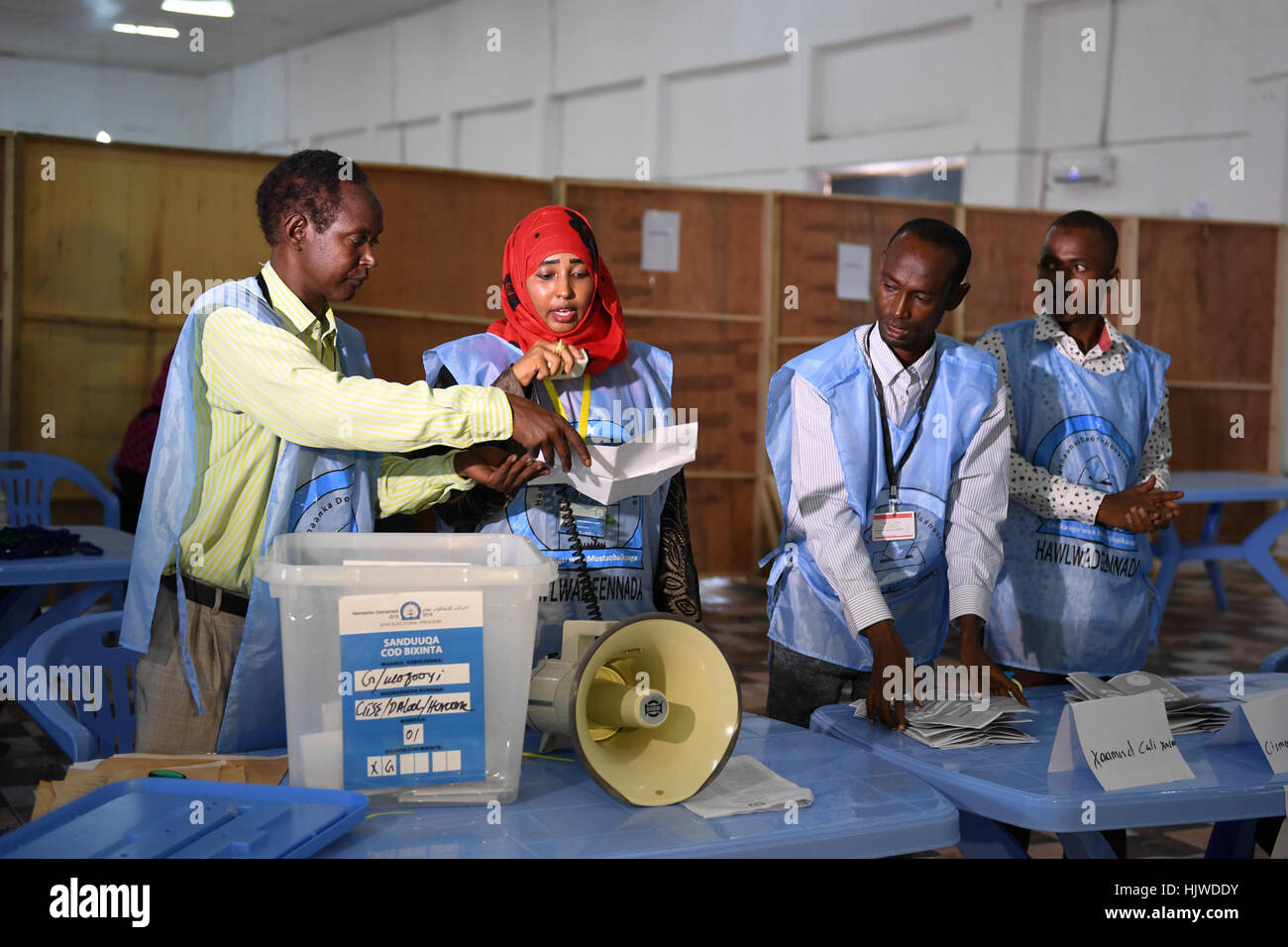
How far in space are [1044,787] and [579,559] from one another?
818mm

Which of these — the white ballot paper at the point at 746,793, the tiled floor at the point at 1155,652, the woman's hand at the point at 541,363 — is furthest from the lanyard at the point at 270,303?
the tiled floor at the point at 1155,652

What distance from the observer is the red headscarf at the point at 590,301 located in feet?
6.64

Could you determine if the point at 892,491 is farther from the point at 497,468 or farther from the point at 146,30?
the point at 146,30

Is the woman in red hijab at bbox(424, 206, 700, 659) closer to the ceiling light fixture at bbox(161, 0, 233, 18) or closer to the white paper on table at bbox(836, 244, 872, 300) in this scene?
the white paper on table at bbox(836, 244, 872, 300)

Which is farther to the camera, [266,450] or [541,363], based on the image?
[541,363]

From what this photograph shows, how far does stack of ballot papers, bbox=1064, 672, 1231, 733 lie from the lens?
1843mm

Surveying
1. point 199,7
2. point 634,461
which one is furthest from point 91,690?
point 199,7

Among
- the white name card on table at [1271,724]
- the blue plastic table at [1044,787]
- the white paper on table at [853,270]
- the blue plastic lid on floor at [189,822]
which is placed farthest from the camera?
the white paper on table at [853,270]

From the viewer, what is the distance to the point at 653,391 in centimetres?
211

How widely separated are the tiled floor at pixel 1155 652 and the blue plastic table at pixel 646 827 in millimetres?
1170

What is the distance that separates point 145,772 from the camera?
1368 millimetres

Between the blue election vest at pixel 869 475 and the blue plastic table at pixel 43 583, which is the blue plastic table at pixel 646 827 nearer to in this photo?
the blue election vest at pixel 869 475

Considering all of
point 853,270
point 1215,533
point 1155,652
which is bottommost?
point 1155,652

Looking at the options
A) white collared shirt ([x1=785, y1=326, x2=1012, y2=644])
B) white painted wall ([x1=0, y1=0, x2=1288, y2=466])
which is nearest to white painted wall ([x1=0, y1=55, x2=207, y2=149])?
white painted wall ([x1=0, y1=0, x2=1288, y2=466])
